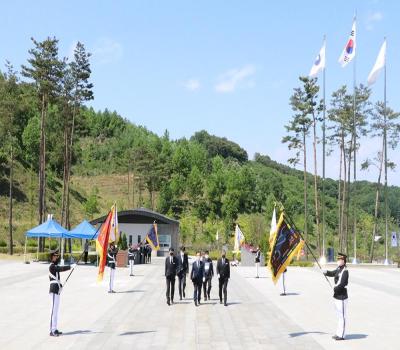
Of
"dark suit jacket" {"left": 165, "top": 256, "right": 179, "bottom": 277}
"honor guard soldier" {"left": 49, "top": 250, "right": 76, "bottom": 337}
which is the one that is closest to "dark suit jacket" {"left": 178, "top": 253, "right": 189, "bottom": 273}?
"dark suit jacket" {"left": 165, "top": 256, "right": 179, "bottom": 277}

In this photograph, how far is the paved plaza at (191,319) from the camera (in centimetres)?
1123

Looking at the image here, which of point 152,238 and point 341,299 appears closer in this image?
point 341,299

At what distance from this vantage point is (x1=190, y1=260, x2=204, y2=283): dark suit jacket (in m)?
17.4

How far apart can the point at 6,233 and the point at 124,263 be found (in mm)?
33536

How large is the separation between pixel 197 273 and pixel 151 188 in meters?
77.2

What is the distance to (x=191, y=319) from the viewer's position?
14.4 meters

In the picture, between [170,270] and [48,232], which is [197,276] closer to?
[170,270]

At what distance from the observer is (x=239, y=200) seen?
95062 mm

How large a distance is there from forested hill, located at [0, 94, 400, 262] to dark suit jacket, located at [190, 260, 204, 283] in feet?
Result: 125

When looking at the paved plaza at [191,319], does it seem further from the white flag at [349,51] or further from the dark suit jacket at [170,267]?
the white flag at [349,51]

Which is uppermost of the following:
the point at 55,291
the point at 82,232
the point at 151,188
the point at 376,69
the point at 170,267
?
the point at 376,69

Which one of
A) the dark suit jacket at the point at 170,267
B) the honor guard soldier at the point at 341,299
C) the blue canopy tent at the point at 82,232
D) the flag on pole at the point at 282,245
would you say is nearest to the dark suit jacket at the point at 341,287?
the honor guard soldier at the point at 341,299

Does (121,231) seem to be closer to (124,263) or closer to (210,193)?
(124,263)

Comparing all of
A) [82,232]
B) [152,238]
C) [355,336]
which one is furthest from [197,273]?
[152,238]
